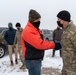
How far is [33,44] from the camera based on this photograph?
18.1 feet

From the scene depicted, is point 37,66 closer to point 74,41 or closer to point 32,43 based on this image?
point 32,43

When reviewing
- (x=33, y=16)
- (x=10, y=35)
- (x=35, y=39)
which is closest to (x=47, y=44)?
(x=35, y=39)

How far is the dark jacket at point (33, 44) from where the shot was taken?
5.46 meters

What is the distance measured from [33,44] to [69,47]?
2.43ft

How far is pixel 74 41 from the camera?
504cm

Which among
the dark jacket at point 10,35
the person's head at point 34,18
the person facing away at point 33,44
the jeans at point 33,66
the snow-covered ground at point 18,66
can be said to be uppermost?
the person's head at point 34,18

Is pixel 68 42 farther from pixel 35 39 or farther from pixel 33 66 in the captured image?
pixel 33 66

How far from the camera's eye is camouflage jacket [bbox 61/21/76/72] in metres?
5.09

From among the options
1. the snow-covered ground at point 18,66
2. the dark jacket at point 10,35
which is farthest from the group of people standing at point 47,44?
the dark jacket at point 10,35

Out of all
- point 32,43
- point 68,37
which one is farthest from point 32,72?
point 68,37

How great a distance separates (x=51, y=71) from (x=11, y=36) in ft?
7.31

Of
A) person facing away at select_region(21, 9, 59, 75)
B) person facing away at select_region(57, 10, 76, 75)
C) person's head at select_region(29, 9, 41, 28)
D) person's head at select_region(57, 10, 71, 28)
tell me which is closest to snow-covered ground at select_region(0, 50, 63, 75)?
person facing away at select_region(21, 9, 59, 75)

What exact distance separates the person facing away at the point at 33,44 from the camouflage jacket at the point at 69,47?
42 centimetres

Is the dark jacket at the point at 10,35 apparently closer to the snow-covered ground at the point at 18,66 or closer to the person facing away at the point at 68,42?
the snow-covered ground at the point at 18,66
